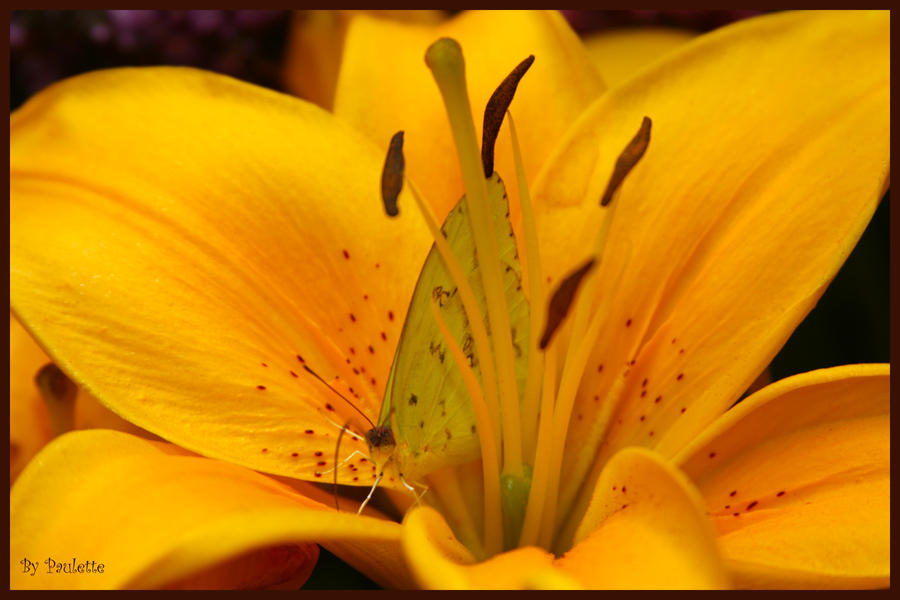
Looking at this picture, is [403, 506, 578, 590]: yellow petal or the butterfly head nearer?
[403, 506, 578, 590]: yellow petal

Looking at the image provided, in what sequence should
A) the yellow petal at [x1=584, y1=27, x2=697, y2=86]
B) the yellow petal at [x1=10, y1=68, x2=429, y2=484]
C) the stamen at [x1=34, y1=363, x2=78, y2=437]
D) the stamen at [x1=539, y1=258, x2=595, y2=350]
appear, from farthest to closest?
the yellow petal at [x1=584, y1=27, x2=697, y2=86] → the stamen at [x1=34, y1=363, x2=78, y2=437] → the yellow petal at [x1=10, y1=68, x2=429, y2=484] → the stamen at [x1=539, y1=258, x2=595, y2=350]

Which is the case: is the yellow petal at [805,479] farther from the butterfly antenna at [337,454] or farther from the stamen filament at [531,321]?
the butterfly antenna at [337,454]

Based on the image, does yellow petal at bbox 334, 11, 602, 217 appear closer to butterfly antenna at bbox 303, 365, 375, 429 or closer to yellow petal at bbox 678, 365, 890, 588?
butterfly antenna at bbox 303, 365, 375, 429

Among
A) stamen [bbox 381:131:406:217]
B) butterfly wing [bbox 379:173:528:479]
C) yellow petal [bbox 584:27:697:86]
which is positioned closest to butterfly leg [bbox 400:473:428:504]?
butterfly wing [bbox 379:173:528:479]

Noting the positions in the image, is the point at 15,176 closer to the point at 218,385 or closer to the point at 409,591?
the point at 218,385

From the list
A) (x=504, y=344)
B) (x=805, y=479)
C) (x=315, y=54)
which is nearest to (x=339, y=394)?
(x=504, y=344)

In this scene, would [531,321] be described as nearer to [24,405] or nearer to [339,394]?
[339,394]
